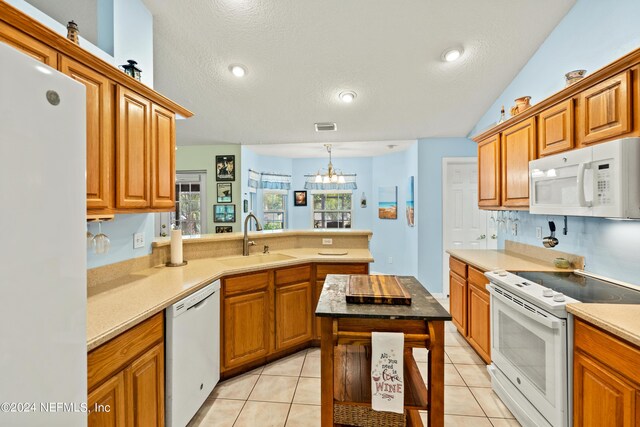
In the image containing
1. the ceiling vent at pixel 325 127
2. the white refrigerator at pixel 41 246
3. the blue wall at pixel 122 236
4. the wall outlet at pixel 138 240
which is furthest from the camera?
the ceiling vent at pixel 325 127

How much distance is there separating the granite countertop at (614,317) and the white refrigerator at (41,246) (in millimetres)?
1987

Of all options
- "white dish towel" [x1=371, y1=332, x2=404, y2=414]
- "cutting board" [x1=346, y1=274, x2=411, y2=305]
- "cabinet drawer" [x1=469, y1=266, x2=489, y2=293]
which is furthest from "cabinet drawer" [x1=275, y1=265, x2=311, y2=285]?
"cabinet drawer" [x1=469, y1=266, x2=489, y2=293]

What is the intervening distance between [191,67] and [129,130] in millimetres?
1716

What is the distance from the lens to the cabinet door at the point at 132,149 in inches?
66.5

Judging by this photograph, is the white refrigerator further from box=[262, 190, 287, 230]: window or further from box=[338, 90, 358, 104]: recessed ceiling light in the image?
box=[262, 190, 287, 230]: window

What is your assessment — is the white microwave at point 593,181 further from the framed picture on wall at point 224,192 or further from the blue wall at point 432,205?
the framed picture on wall at point 224,192

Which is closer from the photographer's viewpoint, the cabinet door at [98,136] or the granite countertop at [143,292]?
the granite countertop at [143,292]

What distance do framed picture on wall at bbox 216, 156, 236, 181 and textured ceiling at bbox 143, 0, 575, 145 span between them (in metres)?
0.82

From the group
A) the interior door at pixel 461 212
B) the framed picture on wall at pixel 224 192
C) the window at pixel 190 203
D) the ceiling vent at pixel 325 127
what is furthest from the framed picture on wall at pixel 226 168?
the interior door at pixel 461 212

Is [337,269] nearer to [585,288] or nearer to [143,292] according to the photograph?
[143,292]

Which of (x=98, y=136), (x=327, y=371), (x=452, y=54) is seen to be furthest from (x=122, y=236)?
(x=452, y=54)

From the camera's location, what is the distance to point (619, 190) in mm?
1578

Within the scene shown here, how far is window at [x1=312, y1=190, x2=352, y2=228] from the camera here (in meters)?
6.46

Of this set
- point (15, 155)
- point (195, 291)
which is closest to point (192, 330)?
point (195, 291)
